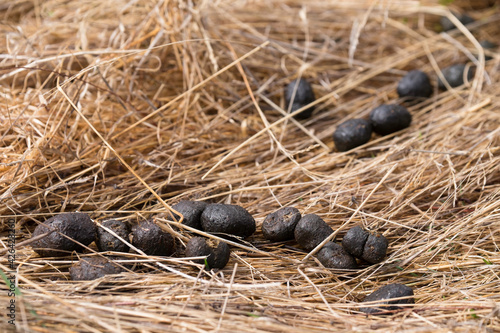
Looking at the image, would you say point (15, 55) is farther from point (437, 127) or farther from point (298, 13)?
point (437, 127)

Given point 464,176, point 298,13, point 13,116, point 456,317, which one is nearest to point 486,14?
point 298,13

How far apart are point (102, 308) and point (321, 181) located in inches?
57.6

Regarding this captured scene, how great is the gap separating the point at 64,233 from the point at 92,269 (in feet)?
0.82

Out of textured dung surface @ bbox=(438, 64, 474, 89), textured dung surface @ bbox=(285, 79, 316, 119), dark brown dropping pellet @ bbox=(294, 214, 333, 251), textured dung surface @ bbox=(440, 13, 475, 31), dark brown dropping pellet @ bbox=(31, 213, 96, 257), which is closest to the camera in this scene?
dark brown dropping pellet @ bbox=(31, 213, 96, 257)

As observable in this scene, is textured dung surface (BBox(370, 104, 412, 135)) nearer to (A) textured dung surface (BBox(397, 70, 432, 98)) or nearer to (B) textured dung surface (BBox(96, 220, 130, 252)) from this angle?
(A) textured dung surface (BBox(397, 70, 432, 98))

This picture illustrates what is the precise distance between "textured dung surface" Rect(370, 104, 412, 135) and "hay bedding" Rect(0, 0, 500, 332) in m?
0.09

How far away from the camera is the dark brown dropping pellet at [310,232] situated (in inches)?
89.7

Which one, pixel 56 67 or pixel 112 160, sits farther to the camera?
pixel 56 67

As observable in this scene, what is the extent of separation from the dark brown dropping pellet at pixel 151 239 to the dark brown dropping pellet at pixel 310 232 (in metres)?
0.66

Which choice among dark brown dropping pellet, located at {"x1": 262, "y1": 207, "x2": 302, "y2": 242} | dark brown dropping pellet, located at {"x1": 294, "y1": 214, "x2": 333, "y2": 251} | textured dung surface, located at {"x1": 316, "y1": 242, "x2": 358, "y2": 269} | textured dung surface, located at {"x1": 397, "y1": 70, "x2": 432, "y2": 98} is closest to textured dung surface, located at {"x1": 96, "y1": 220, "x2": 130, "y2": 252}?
dark brown dropping pellet, located at {"x1": 262, "y1": 207, "x2": 302, "y2": 242}

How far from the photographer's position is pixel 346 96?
145 inches

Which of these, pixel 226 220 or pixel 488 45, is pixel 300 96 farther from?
pixel 488 45

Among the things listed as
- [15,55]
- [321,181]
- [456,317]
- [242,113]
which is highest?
[15,55]

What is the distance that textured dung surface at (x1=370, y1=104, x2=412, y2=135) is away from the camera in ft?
→ 10.4
